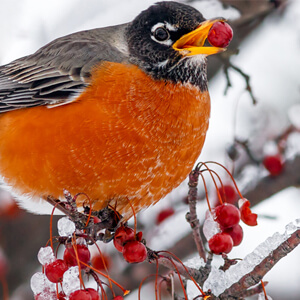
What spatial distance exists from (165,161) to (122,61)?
0.68m

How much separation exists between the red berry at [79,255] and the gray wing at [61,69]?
91 cm

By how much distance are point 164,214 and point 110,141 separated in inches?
57.2

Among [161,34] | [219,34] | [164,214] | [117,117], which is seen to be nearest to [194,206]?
[117,117]

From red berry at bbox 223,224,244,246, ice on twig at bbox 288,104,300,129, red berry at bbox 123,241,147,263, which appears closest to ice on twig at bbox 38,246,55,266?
red berry at bbox 123,241,147,263

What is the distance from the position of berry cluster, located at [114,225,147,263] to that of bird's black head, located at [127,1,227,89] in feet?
3.22

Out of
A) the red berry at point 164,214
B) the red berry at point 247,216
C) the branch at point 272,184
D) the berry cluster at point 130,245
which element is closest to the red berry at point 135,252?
the berry cluster at point 130,245

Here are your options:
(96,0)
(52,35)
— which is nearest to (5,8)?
(52,35)

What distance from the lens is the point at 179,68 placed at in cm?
310

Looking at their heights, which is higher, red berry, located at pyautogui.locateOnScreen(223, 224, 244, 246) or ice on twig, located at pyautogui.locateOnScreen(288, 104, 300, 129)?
red berry, located at pyautogui.locateOnScreen(223, 224, 244, 246)

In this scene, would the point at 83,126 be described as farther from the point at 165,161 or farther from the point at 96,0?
the point at 96,0

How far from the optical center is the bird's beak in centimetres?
281

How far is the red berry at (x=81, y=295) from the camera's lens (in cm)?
220

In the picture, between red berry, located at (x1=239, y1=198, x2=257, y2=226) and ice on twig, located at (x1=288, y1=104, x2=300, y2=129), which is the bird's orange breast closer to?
red berry, located at (x1=239, y1=198, x2=257, y2=226)

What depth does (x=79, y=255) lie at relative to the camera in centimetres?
242
